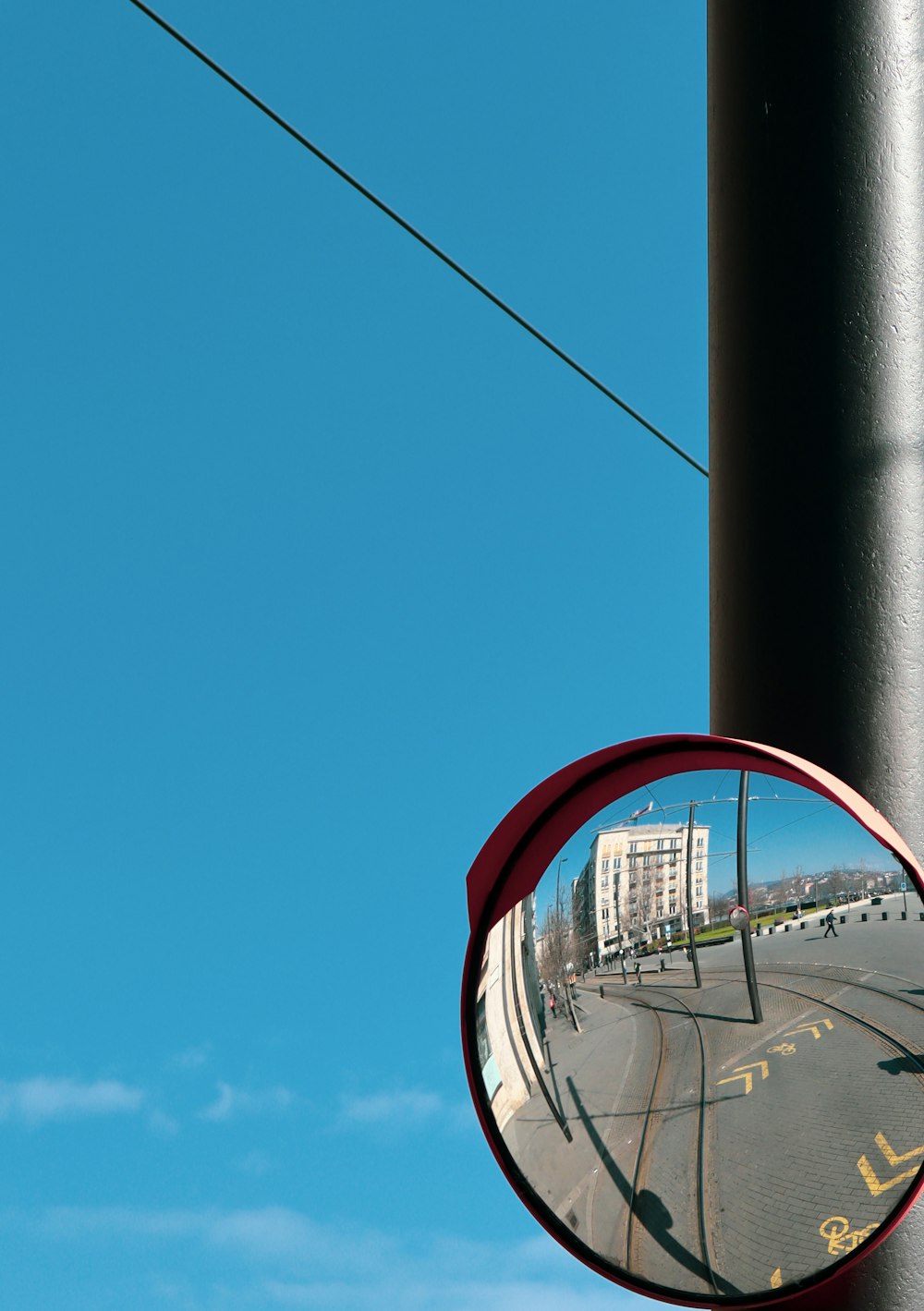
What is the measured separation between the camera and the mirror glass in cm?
80

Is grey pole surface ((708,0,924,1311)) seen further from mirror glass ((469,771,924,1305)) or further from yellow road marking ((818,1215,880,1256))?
yellow road marking ((818,1215,880,1256))

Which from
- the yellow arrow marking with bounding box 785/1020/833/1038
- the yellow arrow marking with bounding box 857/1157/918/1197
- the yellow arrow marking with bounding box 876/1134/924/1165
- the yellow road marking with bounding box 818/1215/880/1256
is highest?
the yellow arrow marking with bounding box 785/1020/833/1038

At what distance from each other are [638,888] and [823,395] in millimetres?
428

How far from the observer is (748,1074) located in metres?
0.81

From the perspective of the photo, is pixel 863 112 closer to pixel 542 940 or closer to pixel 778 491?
pixel 778 491

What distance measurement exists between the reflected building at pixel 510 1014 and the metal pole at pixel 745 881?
14 centimetres

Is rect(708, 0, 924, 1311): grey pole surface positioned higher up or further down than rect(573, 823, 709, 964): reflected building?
higher up

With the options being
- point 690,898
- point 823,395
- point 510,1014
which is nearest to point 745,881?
point 690,898

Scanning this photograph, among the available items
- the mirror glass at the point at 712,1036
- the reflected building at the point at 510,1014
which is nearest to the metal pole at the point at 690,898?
the mirror glass at the point at 712,1036

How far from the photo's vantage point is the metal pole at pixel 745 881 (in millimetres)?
833

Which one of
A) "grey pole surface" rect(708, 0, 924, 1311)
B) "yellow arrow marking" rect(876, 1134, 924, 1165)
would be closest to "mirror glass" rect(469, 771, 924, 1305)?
"yellow arrow marking" rect(876, 1134, 924, 1165)

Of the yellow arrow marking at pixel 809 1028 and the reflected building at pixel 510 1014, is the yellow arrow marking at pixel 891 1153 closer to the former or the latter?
the yellow arrow marking at pixel 809 1028

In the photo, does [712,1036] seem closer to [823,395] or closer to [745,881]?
[745,881]

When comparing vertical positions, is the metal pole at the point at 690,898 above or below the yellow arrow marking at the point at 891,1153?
above
